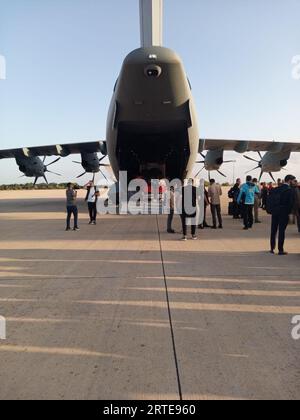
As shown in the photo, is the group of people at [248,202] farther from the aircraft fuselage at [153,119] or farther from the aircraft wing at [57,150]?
the aircraft wing at [57,150]

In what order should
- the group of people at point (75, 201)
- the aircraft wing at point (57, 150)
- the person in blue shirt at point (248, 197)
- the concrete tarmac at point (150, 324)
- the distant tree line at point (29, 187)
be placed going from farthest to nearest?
the distant tree line at point (29, 187), the aircraft wing at point (57, 150), the group of people at point (75, 201), the person in blue shirt at point (248, 197), the concrete tarmac at point (150, 324)

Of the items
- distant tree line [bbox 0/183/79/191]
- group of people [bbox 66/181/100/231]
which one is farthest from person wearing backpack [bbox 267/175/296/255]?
distant tree line [bbox 0/183/79/191]

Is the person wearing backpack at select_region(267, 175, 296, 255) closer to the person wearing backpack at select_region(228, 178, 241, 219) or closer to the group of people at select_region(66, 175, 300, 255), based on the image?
the group of people at select_region(66, 175, 300, 255)

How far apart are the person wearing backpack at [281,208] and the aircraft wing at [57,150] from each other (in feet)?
48.6

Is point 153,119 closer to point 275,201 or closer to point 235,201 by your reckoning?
point 275,201

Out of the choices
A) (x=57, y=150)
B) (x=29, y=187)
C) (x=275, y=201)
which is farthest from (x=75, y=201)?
(x=29, y=187)

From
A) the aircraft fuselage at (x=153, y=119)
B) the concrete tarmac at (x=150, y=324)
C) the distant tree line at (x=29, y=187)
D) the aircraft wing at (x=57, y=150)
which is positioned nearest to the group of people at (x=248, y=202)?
the concrete tarmac at (x=150, y=324)

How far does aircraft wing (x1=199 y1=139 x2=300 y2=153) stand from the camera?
20938mm

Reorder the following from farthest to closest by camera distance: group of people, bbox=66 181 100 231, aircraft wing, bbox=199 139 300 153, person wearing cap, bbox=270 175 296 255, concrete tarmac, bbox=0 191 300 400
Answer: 1. aircraft wing, bbox=199 139 300 153
2. group of people, bbox=66 181 100 231
3. person wearing cap, bbox=270 175 296 255
4. concrete tarmac, bbox=0 191 300 400

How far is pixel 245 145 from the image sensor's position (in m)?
21.7

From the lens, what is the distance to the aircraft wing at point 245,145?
20.9 metres

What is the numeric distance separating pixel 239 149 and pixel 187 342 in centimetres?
1988

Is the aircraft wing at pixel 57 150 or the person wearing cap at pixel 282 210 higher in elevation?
the aircraft wing at pixel 57 150

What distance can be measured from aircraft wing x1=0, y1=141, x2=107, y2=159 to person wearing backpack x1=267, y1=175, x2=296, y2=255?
48.6 feet
